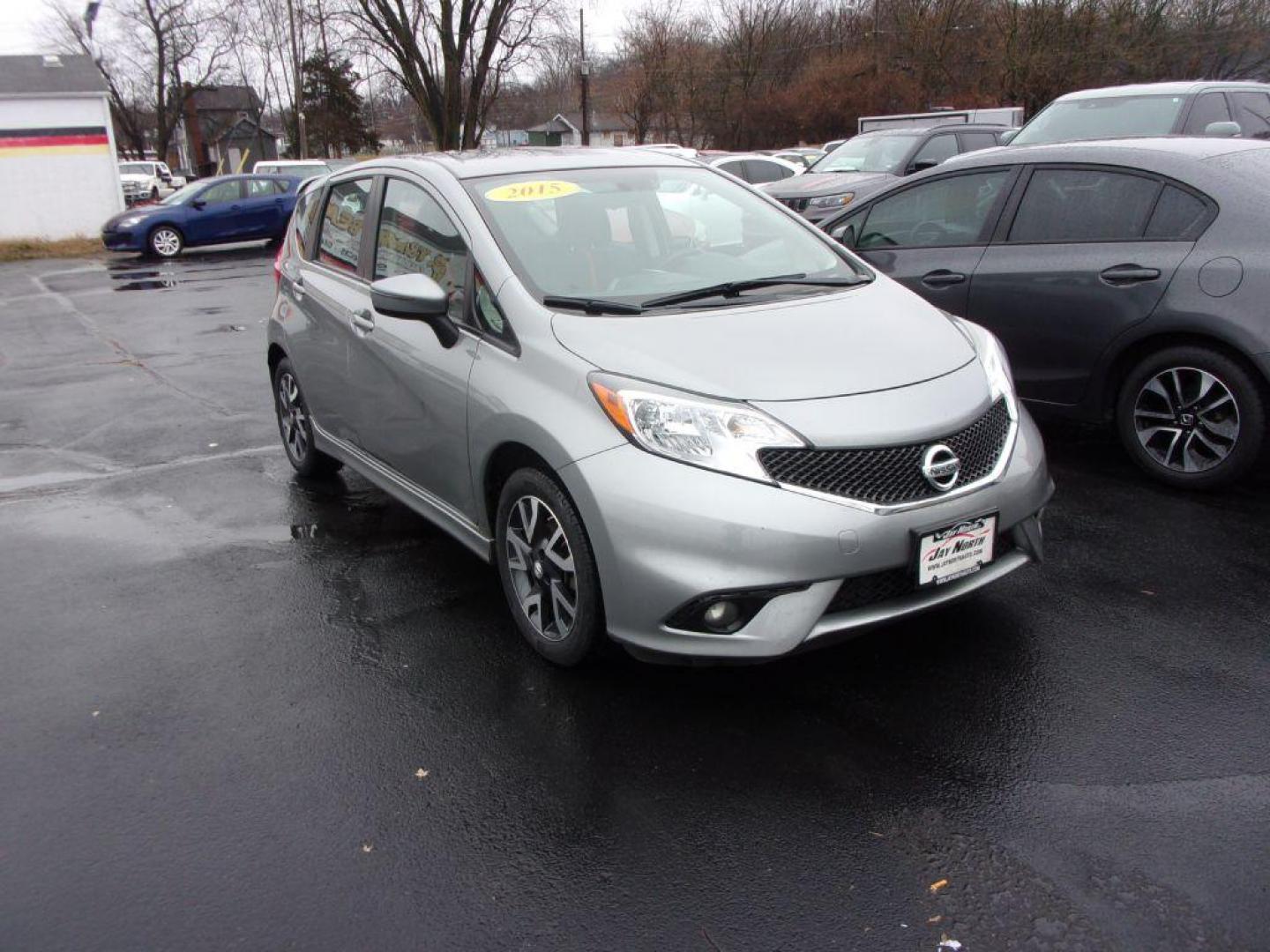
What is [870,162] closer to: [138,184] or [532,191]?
[532,191]

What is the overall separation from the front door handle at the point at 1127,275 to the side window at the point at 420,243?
127 inches

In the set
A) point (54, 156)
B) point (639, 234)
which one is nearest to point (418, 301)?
point (639, 234)

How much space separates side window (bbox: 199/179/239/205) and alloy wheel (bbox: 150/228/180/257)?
37.5 inches

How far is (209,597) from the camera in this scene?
14.7 ft

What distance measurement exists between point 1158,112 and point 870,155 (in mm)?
4879

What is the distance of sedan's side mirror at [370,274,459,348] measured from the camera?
3814mm

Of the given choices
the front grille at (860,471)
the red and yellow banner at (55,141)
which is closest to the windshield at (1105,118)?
the front grille at (860,471)

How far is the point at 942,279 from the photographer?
5.90 m

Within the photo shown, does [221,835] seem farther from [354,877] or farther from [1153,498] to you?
[1153,498]

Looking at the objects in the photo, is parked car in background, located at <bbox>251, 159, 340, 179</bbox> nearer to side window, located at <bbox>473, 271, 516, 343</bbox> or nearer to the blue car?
the blue car

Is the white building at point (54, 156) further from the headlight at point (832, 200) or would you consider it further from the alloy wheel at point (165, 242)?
the headlight at point (832, 200)

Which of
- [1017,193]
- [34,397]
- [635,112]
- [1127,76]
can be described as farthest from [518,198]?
→ [635,112]

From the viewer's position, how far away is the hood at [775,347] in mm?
3287

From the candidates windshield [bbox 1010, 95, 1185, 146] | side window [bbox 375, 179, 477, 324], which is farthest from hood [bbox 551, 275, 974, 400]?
windshield [bbox 1010, 95, 1185, 146]
